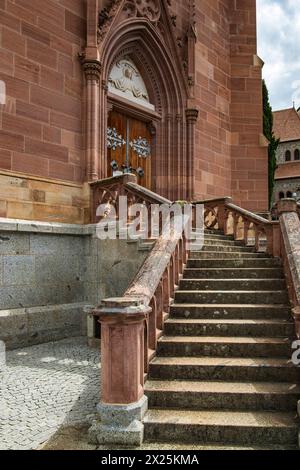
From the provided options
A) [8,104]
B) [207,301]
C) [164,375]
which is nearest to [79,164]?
[8,104]

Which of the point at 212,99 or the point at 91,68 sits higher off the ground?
the point at 212,99

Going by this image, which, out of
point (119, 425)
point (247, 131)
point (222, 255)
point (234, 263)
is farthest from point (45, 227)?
point (247, 131)

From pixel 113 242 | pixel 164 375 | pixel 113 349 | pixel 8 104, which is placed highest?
pixel 8 104

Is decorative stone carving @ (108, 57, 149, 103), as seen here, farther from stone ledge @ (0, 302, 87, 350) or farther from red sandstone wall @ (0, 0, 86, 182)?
stone ledge @ (0, 302, 87, 350)

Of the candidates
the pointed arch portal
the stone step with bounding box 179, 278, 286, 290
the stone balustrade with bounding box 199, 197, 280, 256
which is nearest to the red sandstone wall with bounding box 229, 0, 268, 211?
the stone balustrade with bounding box 199, 197, 280, 256

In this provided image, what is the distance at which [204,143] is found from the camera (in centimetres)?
1106

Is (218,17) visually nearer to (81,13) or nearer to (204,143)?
(204,143)

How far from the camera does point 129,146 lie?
978cm

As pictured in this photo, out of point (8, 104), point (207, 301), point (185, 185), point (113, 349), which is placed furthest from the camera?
point (185, 185)

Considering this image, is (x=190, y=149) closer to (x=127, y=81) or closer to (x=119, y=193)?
(x=127, y=81)

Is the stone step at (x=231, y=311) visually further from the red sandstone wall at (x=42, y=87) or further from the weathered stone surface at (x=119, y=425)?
the red sandstone wall at (x=42, y=87)

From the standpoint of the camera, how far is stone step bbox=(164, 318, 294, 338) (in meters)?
4.62

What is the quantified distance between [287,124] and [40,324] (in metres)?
40.9

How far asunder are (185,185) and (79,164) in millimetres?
3346
